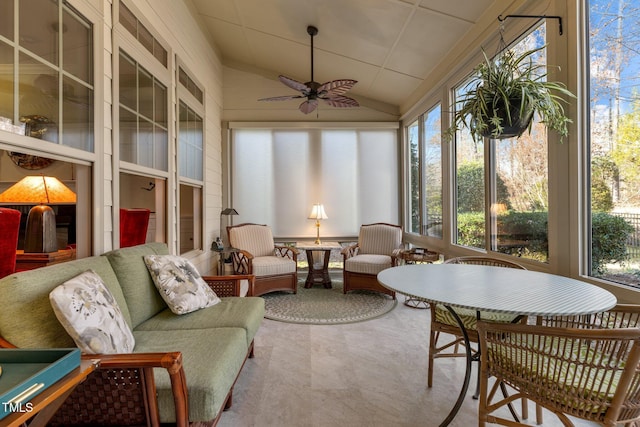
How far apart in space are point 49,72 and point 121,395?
1.68m

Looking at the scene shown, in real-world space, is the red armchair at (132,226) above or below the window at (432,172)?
below

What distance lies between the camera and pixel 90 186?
200cm

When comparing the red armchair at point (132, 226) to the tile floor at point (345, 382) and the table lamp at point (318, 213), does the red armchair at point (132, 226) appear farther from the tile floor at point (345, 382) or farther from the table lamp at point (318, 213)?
the table lamp at point (318, 213)

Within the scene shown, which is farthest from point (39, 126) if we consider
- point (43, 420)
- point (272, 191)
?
point (272, 191)

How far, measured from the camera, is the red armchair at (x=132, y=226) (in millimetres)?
2646

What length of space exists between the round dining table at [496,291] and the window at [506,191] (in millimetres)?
687

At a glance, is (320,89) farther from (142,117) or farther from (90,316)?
(90,316)

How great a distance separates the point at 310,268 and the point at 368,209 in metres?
1.49

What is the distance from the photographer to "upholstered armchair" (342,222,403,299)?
401cm

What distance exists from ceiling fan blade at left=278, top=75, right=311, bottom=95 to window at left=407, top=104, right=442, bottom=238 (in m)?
1.79

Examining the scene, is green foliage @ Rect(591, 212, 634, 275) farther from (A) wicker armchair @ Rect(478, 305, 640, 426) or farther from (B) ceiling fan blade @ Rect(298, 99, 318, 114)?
(B) ceiling fan blade @ Rect(298, 99, 318, 114)

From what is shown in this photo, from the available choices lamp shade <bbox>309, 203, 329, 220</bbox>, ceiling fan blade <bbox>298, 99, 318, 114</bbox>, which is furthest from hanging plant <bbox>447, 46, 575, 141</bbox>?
lamp shade <bbox>309, 203, 329, 220</bbox>

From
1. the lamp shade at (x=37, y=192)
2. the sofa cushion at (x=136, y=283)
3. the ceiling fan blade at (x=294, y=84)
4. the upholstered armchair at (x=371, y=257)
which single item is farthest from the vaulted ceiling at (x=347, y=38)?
the sofa cushion at (x=136, y=283)

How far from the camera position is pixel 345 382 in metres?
2.10
